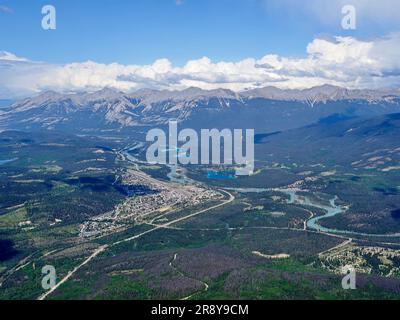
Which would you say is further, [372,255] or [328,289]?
[372,255]

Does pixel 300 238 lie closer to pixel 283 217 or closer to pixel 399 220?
pixel 283 217

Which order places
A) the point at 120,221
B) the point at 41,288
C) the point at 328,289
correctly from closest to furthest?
1. the point at 328,289
2. the point at 41,288
3. the point at 120,221
